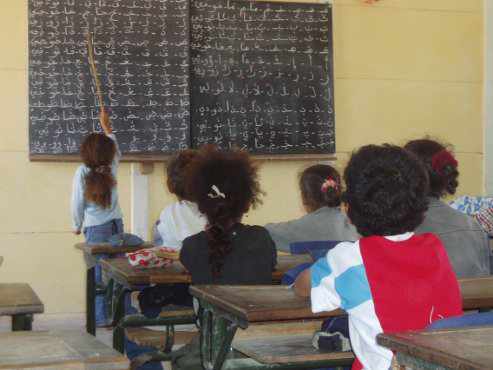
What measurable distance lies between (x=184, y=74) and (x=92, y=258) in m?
1.60

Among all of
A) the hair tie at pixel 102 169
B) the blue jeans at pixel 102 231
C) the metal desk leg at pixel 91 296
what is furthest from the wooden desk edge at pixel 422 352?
the blue jeans at pixel 102 231

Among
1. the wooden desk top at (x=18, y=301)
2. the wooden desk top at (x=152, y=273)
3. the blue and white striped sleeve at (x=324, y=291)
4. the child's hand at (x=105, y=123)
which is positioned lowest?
the wooden desk top at (x=18, y=301)

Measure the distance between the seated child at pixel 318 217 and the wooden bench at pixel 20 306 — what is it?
122cm

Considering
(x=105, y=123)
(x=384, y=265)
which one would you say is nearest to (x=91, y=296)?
(x=105, y=123)

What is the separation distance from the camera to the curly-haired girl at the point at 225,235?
277 centimetres

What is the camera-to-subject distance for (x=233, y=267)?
109 inches

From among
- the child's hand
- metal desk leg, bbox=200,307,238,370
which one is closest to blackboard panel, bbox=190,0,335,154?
the child's hand

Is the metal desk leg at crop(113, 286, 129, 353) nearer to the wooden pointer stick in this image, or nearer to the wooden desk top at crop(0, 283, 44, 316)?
the wooden desk top at crop(0, 283, 44, 316)

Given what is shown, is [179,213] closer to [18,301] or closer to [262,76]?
[18,301]

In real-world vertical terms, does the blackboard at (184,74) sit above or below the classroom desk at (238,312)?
above

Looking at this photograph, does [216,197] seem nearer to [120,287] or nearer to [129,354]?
[120,287]

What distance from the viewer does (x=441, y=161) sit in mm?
3088

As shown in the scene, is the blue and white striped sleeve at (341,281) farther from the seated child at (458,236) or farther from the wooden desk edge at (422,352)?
the seated child at (458,236)

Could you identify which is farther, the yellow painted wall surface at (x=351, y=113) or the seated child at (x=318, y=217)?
the yellow painted wall surface at (x=351, y=113)
